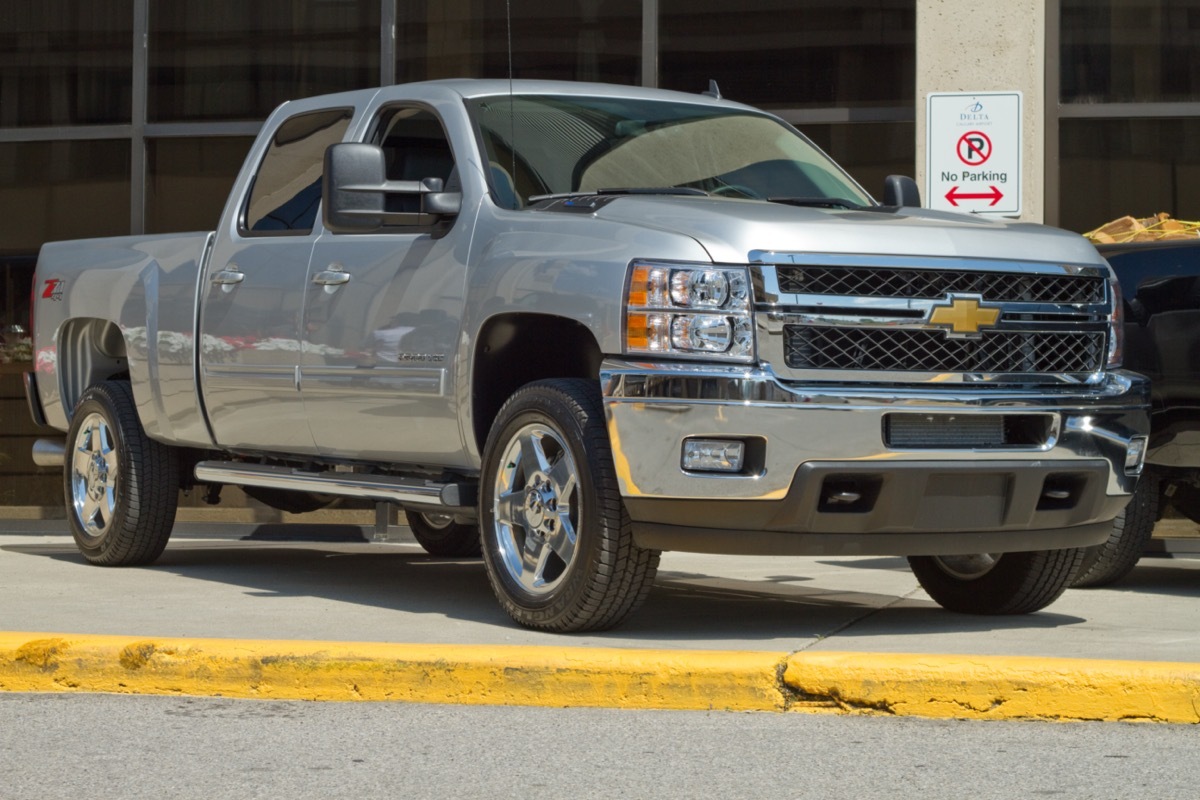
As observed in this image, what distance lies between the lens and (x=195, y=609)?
291 inches

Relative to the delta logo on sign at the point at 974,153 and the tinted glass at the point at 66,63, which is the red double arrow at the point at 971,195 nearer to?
the delta logo on sign at the point at 974,153

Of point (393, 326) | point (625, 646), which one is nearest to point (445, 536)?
point (393, 326)

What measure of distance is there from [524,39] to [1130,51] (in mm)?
3643

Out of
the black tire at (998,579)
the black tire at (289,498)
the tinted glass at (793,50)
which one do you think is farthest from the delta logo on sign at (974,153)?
the black tire at (289,498)

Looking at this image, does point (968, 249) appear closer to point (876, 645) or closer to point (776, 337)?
point (776, 337)

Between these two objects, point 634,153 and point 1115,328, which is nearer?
point 1115,328

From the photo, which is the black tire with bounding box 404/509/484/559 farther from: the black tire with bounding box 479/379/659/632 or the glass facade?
the glass facade

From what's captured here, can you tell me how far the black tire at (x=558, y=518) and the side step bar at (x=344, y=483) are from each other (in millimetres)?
309

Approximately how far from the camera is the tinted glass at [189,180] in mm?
12883

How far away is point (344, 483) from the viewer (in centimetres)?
758

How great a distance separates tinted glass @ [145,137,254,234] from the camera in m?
12.9

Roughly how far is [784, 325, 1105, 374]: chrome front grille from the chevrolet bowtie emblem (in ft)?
0.10

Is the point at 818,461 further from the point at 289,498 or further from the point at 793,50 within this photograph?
the point at 793,50

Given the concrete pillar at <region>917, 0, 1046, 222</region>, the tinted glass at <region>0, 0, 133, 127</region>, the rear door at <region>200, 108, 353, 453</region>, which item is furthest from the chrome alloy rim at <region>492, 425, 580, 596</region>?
the tinted glass at <region>0, 0, 133, 127</region>
